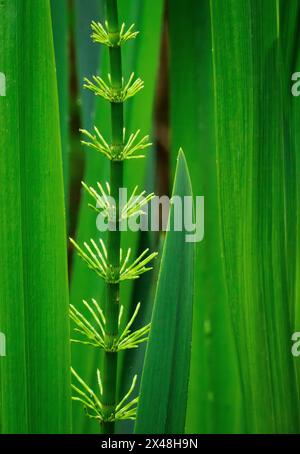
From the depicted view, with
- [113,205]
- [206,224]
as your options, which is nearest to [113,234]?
[113,205]

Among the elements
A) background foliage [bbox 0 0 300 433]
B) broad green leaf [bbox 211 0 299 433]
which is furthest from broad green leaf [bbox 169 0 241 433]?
broad green leaf [bbox 211 0 299 433]

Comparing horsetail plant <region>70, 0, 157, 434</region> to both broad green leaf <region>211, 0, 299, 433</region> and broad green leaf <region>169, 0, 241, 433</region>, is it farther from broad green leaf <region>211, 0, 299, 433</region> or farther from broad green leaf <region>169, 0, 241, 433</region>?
broad green leaf <region>169, 0, 241, 433</region>

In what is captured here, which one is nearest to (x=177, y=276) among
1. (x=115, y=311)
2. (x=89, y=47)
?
(x=115, y=311)

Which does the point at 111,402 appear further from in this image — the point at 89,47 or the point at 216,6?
the point at 89,47

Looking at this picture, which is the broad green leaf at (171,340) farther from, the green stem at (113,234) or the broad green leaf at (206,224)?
the broad green leaf at (206,224)

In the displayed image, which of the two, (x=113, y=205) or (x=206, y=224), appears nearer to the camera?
(x=113, y=205)

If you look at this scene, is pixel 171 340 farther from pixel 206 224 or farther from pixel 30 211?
pixel 206 224
